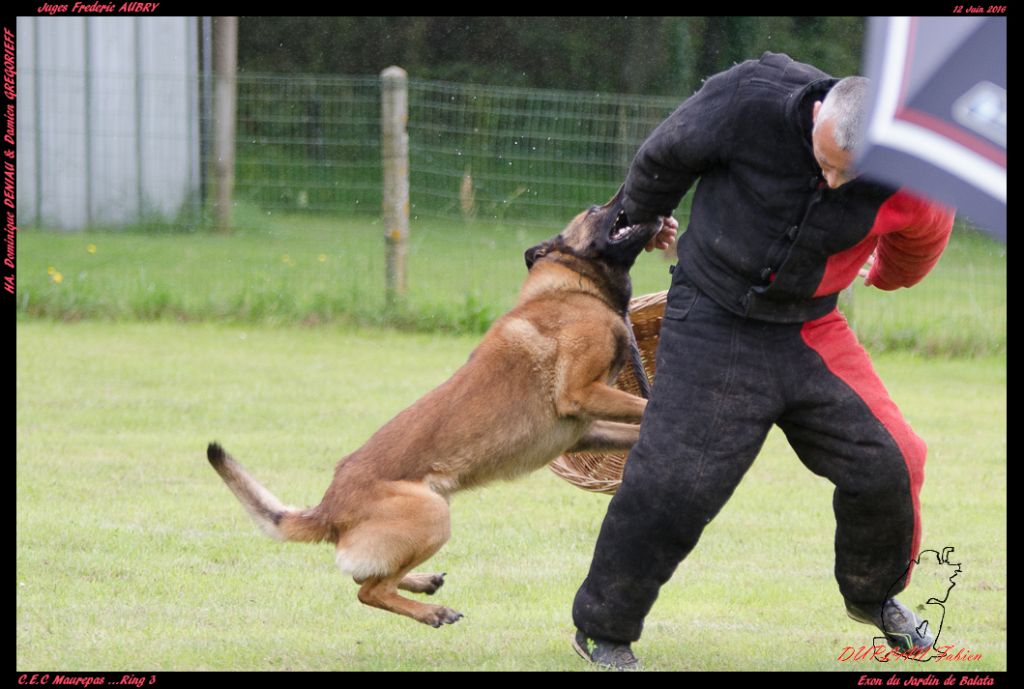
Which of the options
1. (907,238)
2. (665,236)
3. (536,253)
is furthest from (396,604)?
(907,238)

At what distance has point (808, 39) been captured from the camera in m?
16.6

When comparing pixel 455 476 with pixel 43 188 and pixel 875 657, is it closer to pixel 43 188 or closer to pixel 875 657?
pixel 875 657

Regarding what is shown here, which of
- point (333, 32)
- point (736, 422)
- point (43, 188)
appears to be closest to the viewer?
point (736, 422)

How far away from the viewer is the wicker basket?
427 centimetres

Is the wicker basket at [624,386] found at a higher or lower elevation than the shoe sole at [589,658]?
higher

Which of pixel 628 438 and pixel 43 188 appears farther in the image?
pixel 43 188

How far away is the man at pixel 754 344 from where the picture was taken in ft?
10.1

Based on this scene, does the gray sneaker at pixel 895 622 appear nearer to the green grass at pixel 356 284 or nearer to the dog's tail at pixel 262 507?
the dog's tail at pixel 262 507

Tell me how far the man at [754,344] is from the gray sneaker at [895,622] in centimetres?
12

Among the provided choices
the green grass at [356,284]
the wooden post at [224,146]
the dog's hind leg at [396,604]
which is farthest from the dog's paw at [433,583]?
the wooden post at [224,146]

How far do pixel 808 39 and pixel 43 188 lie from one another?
1034 cm

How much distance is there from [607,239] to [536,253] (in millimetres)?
284

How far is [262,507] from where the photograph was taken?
373 cm
